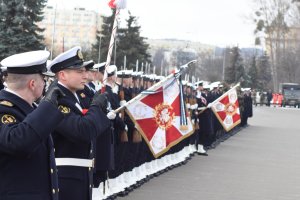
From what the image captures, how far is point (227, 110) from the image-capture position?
19.0 meters

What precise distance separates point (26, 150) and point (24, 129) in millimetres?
109

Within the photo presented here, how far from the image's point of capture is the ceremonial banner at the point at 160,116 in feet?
34.0

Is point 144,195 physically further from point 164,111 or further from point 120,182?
point 164,111

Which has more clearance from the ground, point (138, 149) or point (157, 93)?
point (157, 93)

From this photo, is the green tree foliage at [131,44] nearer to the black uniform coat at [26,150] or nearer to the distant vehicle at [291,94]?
the distant vehicle at [291,94]

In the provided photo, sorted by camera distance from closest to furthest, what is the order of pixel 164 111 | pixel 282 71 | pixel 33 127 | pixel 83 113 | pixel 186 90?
1. pixel 33 127
2. pixel 83 113
3. pixel 164 111
4. pixel 186 90
5. pixel 282 71

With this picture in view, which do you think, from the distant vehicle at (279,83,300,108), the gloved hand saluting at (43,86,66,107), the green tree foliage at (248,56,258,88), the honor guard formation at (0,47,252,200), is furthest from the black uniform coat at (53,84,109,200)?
the green tree foliage at (248,56,258,88)

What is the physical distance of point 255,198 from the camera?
9711mm

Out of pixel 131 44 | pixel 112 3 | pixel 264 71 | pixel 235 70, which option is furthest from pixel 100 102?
pixel 264 71

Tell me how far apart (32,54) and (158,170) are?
330 inches

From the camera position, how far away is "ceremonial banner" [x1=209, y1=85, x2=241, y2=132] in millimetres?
18688

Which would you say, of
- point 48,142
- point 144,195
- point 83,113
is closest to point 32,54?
point 48,142

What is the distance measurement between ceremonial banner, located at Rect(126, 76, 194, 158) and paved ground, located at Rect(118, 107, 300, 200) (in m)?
0.62

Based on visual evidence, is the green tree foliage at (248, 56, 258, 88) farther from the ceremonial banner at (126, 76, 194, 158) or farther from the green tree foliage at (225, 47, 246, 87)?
the ceremonial banner at (126, 76, 194, 158)
